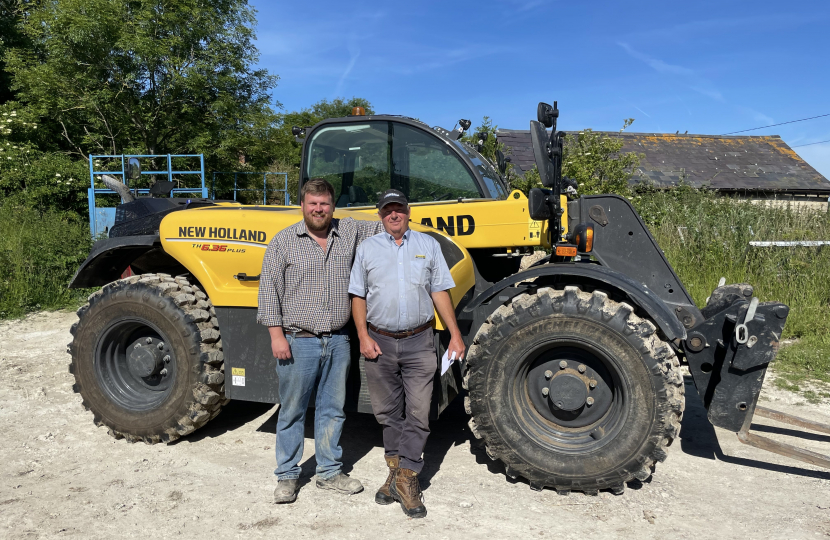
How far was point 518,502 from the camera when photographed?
11.7ft

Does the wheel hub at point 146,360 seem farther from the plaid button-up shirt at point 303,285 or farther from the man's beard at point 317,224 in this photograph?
the man's beard at point 317,224

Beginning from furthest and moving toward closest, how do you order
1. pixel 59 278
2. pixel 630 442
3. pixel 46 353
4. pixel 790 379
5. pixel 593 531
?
pixel 59 278
pixel 46 353
pixel 790 379
pixel 630 442
pixel 593 531

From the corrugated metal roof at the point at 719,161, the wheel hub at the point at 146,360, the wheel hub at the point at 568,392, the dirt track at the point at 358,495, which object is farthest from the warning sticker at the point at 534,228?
the corrugated metal roof at the point at 719,161

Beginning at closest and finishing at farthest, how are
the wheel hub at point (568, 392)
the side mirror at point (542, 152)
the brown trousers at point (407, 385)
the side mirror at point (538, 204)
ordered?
the brown trousers at point (407, 385)
the wheel hub at point (568, 392)
the side mirror at point (542, 152)
the side mirror at point (538, 204)

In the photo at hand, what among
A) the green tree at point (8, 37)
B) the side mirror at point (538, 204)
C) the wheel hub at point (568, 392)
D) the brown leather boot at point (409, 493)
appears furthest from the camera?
the green tree at point (8, 37)

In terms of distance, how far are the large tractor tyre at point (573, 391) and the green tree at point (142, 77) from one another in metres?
15.9

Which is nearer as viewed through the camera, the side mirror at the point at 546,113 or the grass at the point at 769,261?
the side mirror at the point at 546,113

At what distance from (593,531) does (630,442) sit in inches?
22.9

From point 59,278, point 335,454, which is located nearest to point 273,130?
point 59,278

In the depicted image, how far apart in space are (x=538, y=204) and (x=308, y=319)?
173cm

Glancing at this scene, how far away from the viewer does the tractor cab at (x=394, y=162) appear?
14.8 feet

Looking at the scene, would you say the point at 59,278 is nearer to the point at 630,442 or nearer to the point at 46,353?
the point at 46,353

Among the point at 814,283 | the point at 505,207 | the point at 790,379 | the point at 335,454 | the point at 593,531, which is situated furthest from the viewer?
the point at 814,283

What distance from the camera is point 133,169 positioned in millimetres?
5270
